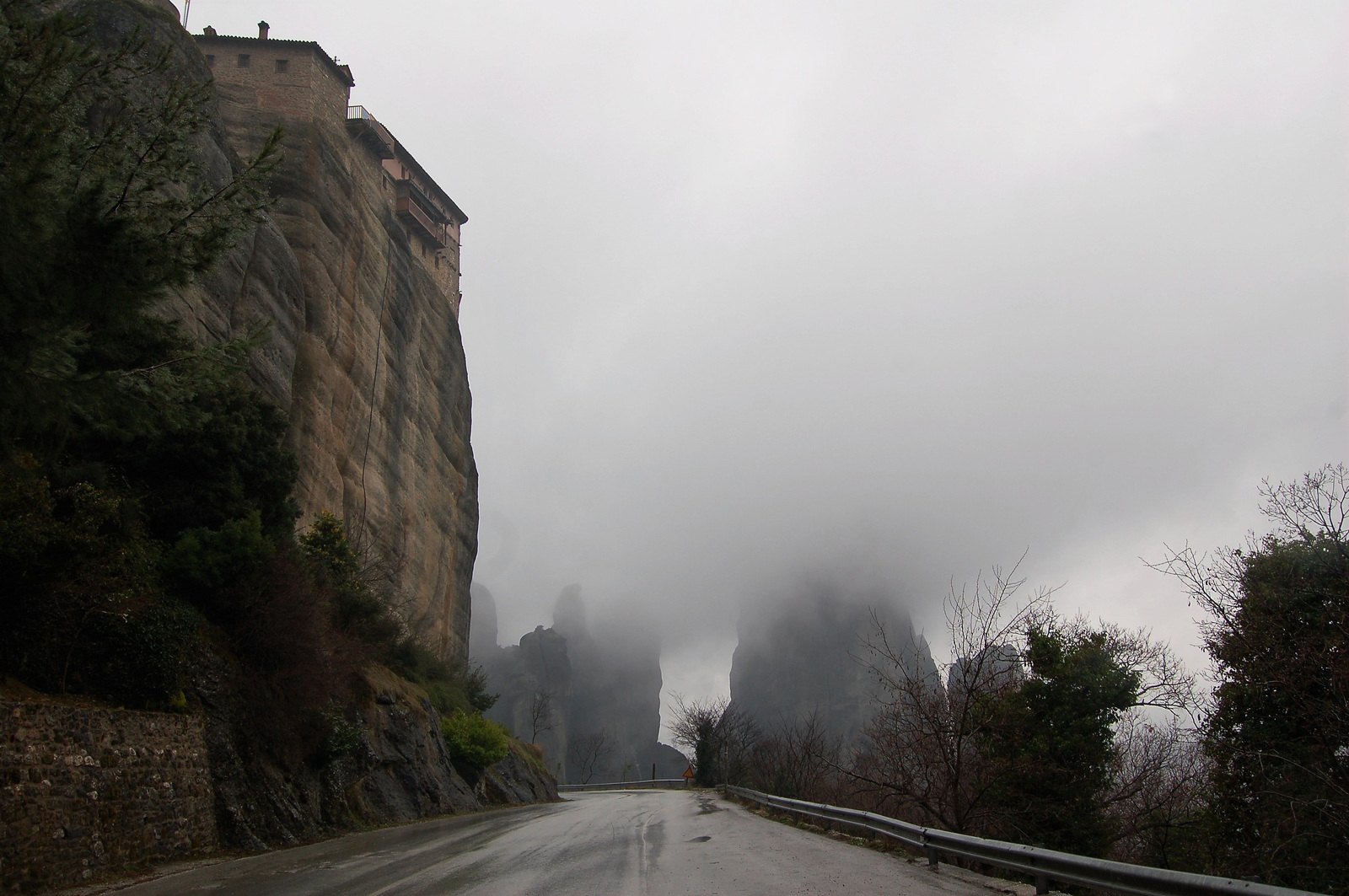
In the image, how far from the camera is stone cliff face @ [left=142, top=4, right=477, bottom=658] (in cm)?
3484

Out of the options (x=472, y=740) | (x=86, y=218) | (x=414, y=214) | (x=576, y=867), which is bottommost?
(x=576, y=867)

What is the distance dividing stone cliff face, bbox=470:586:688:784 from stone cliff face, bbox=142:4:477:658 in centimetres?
7606

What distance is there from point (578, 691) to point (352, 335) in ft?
401

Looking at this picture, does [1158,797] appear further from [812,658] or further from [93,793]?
[812,658]

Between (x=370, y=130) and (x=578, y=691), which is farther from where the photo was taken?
(x=578, y=691)

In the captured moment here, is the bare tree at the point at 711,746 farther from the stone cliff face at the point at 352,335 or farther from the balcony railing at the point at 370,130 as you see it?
the balcony railing at the point at 370,130

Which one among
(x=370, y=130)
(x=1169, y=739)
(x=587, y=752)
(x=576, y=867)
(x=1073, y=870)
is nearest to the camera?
(x=1073, y=870)

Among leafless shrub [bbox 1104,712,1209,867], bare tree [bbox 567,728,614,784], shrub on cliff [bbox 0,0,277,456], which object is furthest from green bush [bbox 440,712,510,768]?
bare tree [bbox 567,728,614,784]

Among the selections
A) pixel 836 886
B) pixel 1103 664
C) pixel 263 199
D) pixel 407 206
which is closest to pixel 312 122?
pixel 407 206

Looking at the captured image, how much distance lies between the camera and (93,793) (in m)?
11.0

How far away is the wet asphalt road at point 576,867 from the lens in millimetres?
8484

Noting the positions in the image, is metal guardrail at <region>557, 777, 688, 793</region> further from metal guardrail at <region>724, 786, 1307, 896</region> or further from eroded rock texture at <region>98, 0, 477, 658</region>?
metal guardrail at <region>724, 786, 1307, 896</region>

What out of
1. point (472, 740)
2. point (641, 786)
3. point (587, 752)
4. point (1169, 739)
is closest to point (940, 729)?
point (1169, 739)

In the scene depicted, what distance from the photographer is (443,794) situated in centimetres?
2803
